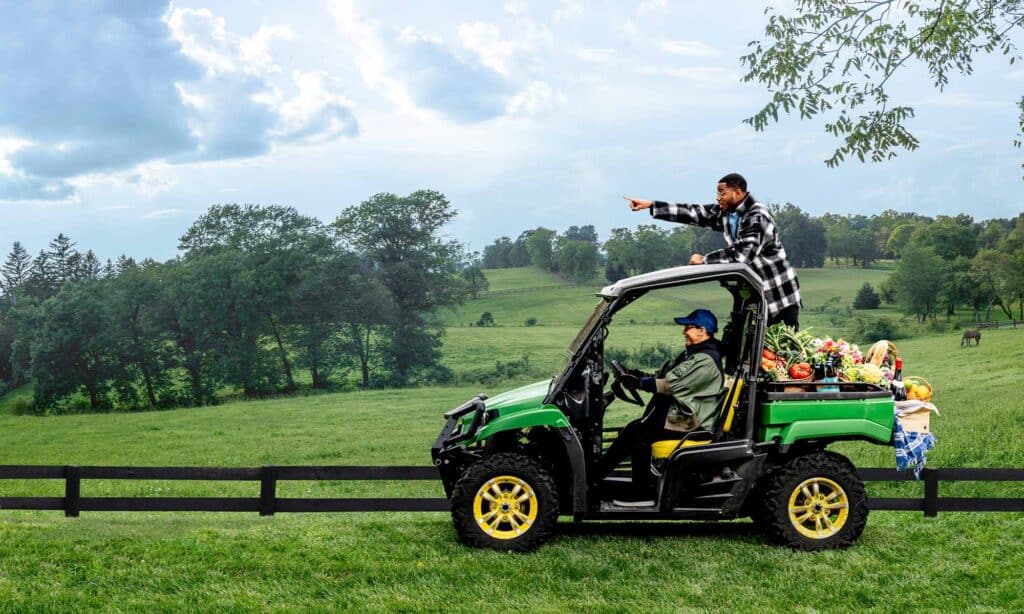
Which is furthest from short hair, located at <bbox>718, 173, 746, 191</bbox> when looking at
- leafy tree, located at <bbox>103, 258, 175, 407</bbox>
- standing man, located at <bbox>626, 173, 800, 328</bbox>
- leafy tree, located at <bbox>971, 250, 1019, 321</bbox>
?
leafy tree, located at <bbox>103, 258, 175, 407</bbox>

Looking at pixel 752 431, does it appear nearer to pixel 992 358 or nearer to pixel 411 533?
pixel 411 533

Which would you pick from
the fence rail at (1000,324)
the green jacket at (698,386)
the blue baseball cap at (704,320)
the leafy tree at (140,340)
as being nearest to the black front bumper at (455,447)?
the green jacket at (698,386)

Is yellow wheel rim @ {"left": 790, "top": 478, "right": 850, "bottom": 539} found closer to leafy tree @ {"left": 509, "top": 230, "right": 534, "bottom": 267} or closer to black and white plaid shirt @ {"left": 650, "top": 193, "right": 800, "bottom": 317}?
black and white plaid shirt @ {"left": 650, "top": 193, "right": 800, "bottom": 317}

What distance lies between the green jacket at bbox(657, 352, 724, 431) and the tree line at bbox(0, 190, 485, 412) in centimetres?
4152

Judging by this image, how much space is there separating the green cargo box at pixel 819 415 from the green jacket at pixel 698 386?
0.51 m

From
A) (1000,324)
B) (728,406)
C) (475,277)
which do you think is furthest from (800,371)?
(475,277)

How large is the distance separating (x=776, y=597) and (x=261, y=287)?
45.4 meters

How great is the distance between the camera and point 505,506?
855cm

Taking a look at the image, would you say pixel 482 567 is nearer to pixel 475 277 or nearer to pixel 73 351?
pixel 73 351

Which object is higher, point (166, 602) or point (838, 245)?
point (838, 245)

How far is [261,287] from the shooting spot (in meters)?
50.4

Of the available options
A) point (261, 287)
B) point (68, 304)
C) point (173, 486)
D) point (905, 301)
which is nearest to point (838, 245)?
point (905, 301)

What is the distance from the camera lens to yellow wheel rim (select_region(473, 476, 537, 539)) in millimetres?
8445

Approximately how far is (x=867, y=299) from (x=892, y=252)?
13.4m
